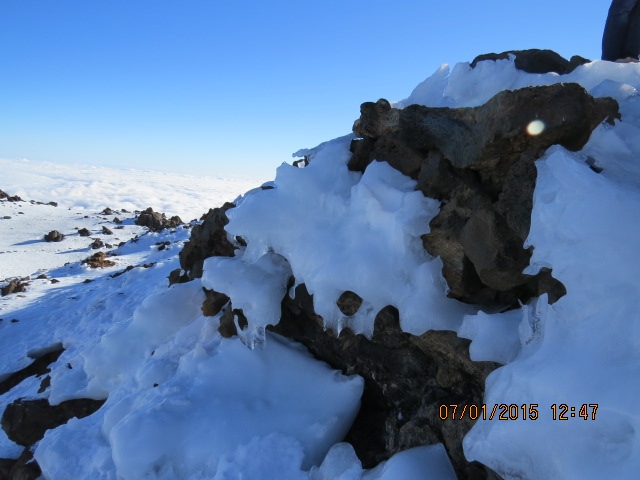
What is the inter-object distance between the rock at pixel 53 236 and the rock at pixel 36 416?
46.8 ft

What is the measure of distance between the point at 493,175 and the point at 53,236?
1924 cm

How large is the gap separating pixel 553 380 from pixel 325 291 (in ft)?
6.04

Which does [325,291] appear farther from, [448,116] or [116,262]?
[116,262]

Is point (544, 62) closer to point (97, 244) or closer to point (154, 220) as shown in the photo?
point (97, 244)

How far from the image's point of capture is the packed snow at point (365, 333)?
2.21 metres

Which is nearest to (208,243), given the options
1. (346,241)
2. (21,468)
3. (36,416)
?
(346,241)

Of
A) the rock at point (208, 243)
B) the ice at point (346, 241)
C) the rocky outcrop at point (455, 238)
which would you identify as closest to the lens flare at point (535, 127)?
the rocky outcrop at point (455, 238)

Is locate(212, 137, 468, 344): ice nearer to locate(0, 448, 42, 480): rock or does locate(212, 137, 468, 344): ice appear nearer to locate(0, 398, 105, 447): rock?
locate(0, 398, 105, 447): rock

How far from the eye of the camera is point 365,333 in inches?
144

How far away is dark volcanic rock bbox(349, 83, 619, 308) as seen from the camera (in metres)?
2.75

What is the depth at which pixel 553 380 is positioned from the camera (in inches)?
88.2

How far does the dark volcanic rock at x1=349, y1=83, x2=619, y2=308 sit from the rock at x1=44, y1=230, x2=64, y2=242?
18.4 metres

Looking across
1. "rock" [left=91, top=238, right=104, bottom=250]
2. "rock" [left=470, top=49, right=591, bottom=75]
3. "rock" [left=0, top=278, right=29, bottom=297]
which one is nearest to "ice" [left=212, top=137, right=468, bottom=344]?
"rock" [left=470, top=49, right=591, bottom=75]

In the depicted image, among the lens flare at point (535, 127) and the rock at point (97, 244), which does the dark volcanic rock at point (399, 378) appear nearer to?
the lens flare at point (535, 127)
